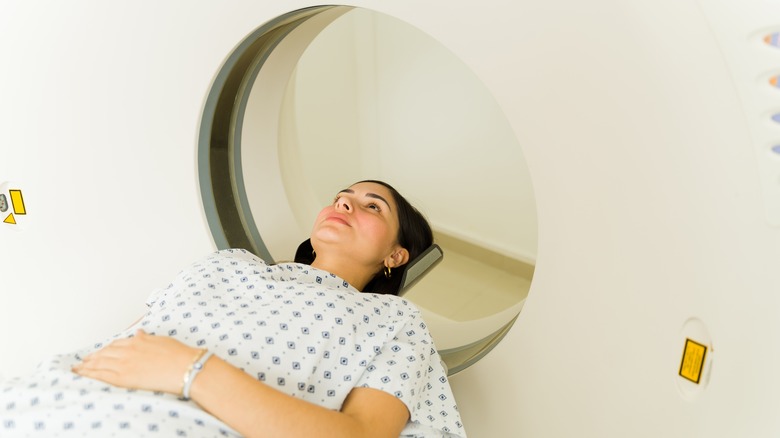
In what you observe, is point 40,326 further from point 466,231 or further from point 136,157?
point 466,231

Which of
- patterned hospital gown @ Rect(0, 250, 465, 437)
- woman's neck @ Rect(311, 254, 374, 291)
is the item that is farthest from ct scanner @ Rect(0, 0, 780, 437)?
woman's neck @ Rect(311, 254, 374, 291)

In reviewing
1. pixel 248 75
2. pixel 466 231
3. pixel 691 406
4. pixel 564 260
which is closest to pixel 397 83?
pixel 466 231

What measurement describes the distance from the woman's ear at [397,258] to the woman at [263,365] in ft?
0.22

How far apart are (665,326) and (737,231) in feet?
0.61

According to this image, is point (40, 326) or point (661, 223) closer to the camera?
point (661, 223)

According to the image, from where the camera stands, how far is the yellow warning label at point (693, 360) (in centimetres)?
97

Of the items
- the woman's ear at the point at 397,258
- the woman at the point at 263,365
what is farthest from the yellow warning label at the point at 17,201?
the woman's ear at the point at 397,258

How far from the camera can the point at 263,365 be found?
44.9 inches

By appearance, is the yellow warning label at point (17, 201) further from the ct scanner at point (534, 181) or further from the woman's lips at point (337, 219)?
the woman's lips at point (337, 219)

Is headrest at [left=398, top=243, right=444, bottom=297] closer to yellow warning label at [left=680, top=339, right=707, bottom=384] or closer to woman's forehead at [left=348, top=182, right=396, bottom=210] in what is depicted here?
woman's forehead at [left=348, top=182, right=396, bottom=210]

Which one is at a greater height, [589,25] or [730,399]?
[589,25]

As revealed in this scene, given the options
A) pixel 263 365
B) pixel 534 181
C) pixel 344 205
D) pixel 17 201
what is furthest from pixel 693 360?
pixel 17 201

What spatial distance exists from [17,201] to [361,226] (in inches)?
40.8

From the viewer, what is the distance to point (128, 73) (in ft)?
5.26
